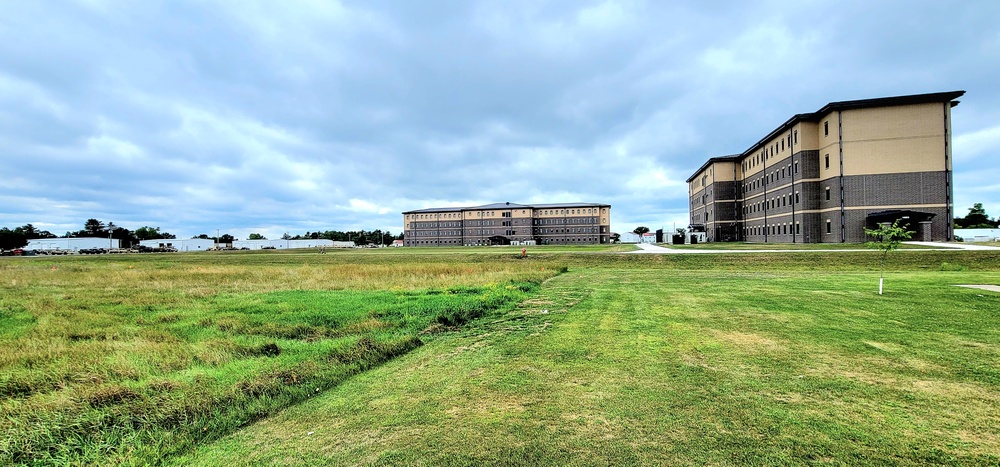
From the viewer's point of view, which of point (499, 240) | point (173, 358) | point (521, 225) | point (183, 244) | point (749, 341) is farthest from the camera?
point (183, 244)

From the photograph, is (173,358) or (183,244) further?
(183,244)

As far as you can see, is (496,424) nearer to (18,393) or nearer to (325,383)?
(325,383)

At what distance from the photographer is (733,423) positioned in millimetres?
3934

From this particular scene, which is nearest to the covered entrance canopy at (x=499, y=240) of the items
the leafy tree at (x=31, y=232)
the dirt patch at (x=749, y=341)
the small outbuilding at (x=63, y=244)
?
the small outbuilding at (x=63, y=244)

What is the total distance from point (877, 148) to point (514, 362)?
57.1 m

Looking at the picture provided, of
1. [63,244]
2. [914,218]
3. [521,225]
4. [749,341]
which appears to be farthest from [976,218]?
[63,244]

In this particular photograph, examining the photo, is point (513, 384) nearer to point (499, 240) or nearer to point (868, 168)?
point (868, 168)

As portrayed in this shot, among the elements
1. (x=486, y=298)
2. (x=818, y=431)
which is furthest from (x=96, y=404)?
(x=486, y=298)

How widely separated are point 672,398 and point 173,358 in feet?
24.1

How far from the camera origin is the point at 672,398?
463 centimetres

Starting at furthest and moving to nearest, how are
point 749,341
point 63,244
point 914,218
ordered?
point 63,244
point 914,218
point 749,341

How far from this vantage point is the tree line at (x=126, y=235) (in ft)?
422

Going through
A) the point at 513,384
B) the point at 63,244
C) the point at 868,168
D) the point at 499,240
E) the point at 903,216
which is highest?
the point at 868,168

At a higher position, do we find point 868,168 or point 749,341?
point 868,168
